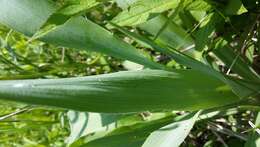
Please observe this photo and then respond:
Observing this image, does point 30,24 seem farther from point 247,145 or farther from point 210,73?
point 247,145

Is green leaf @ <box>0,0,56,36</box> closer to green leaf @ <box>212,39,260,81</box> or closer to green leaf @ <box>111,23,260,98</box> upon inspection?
green leaf @ <box>111,23,260,98</box>

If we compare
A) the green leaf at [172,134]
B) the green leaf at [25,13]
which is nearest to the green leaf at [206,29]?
the green leaf at [172,134]

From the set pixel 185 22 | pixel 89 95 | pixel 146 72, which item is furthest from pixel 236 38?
pixel 89 95

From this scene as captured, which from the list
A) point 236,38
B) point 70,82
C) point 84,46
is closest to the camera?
point 70,82

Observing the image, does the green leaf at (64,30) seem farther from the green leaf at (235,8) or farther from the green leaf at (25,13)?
the green leaf at (235,8)

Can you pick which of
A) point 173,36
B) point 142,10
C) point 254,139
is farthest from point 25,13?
point 254,139
